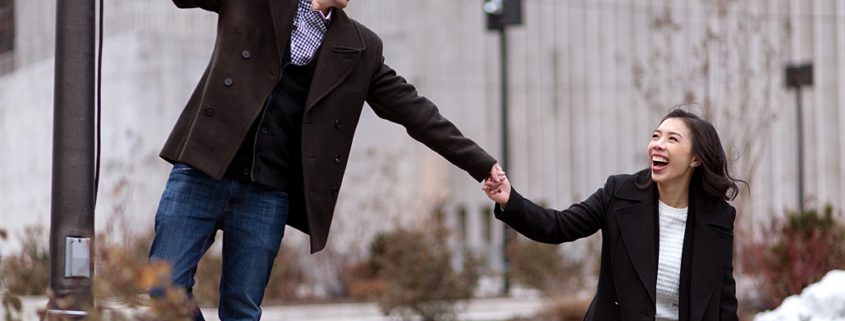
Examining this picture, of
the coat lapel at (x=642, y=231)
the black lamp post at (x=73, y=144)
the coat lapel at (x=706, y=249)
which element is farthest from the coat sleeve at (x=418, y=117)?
the black lamp post at (x=73, y=144)

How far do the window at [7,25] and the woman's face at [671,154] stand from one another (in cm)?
1351

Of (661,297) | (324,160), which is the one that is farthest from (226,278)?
(661,297)

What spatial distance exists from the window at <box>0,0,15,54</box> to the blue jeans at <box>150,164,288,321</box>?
13.3 metres

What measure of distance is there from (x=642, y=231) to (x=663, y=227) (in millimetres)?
110

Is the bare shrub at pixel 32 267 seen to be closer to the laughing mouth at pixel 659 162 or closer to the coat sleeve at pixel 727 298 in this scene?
the laughing mouth at pixel 659 162

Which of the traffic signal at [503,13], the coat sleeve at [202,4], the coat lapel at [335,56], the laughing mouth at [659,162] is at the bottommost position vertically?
the laughing mouth at [659,162]

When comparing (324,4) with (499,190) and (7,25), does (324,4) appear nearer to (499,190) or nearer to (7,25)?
(499,190)

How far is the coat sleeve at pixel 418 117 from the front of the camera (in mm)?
4734

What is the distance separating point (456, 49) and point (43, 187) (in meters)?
14.3

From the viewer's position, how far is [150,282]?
247 cm

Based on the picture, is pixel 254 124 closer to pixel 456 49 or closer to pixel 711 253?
pixel 711 253

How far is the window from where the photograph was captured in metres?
18.2

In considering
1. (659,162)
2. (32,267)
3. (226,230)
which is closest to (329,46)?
(226,230)

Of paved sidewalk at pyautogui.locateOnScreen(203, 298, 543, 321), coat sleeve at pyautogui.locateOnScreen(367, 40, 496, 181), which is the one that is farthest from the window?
coat sleeve at pyautogui.locateOnScreen(367, 40, 496, 181)
